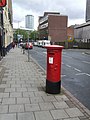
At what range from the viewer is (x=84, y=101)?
638 cm

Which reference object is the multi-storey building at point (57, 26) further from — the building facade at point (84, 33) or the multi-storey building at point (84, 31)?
the building facade at point (84, 33)

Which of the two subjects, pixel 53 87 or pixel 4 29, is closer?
pixel 53 87

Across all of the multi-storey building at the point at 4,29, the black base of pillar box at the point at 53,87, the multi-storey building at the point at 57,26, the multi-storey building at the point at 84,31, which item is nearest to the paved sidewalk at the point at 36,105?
the black base of pillar box at the point at 53,87

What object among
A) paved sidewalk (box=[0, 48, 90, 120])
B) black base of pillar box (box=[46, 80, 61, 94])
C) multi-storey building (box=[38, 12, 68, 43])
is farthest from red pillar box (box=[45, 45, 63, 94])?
multi-storey building (box=[38, 12, 68, 43])

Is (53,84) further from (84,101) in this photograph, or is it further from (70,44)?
(70,44)

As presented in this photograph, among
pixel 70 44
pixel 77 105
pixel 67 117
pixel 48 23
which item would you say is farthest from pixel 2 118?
pixel 48 23

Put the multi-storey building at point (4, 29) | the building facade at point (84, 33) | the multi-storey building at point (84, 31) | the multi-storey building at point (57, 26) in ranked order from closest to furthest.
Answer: the multi-storey building at point (4, 29) → the building facade at point (84, 33) → the multi-storey building at point (84, 31) → the multi-storey building at point (57, 26)

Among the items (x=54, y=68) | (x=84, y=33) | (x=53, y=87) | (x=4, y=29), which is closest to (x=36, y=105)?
(x=53, y=87)

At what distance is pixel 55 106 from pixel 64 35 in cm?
9126

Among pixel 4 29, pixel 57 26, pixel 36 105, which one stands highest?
pixel 57 26

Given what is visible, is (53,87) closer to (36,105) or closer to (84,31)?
(36,105)

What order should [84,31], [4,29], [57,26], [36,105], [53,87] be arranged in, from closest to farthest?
[36,105] < [53,87] < [4,29] < [84,31] < [57,26]

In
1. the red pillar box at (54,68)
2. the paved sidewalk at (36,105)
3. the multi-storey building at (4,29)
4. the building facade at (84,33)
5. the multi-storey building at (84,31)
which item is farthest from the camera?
the multi-storey building at (84,31)

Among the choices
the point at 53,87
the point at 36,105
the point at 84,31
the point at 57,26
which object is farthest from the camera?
the point at 57,26
